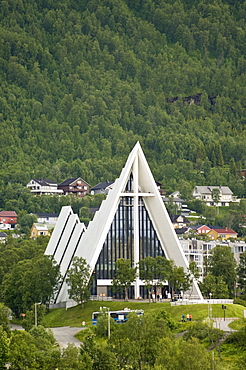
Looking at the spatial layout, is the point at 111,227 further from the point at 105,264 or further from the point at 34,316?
the point at 34,316

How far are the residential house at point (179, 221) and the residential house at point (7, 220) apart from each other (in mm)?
30087

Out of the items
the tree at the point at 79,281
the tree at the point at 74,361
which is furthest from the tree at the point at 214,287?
the tree at the point at 74,361

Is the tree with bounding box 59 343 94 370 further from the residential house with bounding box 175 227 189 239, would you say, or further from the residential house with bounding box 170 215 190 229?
the residential house with bounding box 170 215 190 229

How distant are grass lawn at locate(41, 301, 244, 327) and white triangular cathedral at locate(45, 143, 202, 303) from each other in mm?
4663

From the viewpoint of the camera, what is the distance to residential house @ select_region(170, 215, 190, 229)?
176 metres

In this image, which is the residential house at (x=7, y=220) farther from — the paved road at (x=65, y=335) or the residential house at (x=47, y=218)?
the paved road at (x=65, y=335)

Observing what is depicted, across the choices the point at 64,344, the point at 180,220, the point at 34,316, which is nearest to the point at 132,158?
the point at 34,316

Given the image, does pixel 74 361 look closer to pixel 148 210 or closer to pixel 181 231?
pixel 148 210

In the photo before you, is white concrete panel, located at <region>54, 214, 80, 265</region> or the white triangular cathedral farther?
white concrete panel, located at <region>54, 214, 80, 265</region>

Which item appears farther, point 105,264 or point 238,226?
point 238,226

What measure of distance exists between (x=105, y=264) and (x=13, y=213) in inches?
3868

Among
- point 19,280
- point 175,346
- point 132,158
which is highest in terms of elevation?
point 132,158

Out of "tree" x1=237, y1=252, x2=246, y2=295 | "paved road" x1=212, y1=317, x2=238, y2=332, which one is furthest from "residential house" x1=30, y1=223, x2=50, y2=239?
"paved road" x1=212, y1=317, x2=238, y2=332

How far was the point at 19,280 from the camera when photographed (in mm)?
90688
